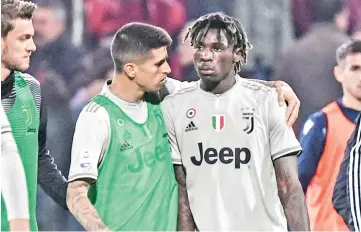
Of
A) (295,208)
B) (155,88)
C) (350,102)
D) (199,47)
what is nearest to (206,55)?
(199,47)

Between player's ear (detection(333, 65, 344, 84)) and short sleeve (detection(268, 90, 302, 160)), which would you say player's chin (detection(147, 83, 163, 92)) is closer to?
short sleeve (detection(268, 90, 302, 160))

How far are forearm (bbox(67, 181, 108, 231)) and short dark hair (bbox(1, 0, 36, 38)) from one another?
0.52m

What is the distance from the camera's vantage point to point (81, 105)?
2.40 meters

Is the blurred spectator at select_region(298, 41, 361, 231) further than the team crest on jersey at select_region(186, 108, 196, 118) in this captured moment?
Yes

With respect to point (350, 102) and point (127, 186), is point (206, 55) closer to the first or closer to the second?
point (127, 186)

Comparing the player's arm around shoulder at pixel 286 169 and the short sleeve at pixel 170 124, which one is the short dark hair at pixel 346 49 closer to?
the player's arm around shoulder at pixel 286 169

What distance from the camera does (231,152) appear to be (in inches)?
78.3

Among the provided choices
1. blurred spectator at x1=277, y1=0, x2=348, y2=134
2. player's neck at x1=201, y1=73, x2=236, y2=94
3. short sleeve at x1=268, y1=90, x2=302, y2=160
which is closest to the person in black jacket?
player's neck at x1=201, y1=73, x2=236, y2=94

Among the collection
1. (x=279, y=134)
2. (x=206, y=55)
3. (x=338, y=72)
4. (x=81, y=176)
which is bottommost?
(x=81, y=176)

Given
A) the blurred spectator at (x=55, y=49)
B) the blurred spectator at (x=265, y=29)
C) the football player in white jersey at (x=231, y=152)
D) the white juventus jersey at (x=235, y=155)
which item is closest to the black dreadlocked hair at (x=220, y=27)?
the football player in white jersey at (x=231, y=152)

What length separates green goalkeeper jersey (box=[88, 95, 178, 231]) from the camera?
77.0 inches

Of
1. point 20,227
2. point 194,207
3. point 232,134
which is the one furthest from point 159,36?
point 20,227

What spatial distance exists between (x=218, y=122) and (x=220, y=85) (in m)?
0.10

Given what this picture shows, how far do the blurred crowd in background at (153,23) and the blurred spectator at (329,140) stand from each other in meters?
0.03
